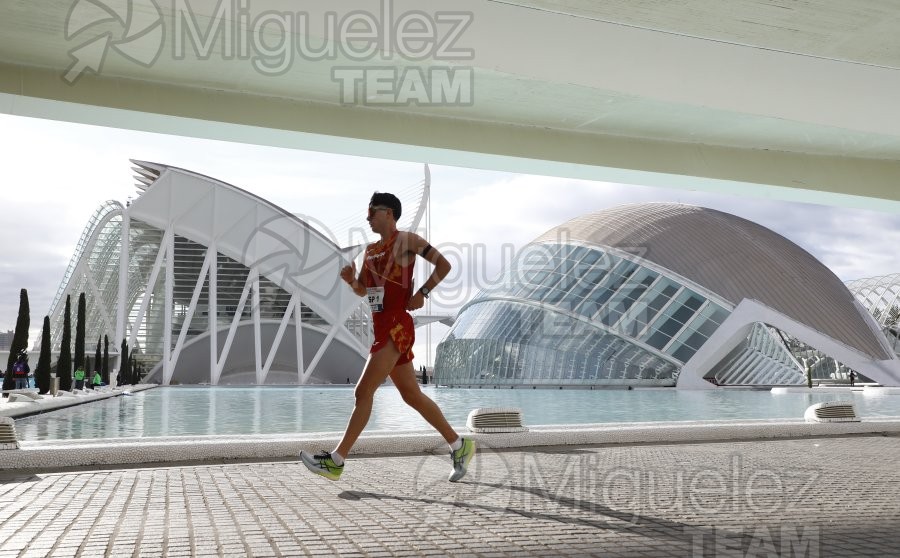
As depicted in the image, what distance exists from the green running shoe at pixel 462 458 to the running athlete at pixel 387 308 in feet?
→ 0.84

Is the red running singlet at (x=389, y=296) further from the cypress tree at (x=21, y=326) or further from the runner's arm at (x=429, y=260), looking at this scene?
the cypress tree at (x=21, y=326)

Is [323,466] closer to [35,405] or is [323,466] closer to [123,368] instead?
[35,405]

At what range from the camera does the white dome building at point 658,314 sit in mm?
40594

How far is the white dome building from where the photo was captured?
133ft

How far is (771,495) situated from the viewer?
5004 millimetres

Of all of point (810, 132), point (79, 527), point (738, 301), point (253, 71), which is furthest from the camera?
point (738, 301)

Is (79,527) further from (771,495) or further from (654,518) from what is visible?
(771,495)

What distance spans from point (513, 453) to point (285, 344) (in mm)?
58771

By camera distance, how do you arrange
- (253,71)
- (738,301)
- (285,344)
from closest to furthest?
(253,71) → (738,301) → (285,344)

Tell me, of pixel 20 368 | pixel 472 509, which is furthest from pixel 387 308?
pixel 20 368

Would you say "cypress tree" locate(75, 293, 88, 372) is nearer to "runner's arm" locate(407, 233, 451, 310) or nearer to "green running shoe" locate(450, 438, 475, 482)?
"green running shoe" locate(450, 438, 475, 482)

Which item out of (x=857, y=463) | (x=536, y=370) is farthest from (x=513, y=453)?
(x=536, y=370)

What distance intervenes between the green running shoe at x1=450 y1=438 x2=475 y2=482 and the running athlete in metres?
0.26

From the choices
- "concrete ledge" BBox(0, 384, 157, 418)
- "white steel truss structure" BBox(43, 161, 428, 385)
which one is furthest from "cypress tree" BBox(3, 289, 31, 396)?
"white steel truss structure" BBox(43, 161, 428, 385)
